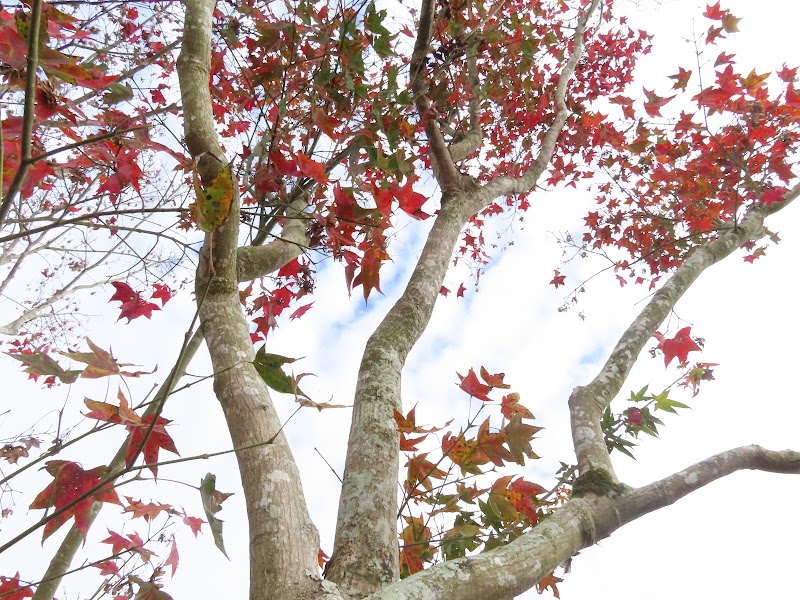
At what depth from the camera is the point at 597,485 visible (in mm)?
1543

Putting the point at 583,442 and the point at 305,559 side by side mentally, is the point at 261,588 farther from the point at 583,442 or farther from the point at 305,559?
the point at 583,442

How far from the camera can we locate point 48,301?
564cm

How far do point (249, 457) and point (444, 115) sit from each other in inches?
112

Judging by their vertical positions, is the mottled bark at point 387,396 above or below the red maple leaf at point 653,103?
below

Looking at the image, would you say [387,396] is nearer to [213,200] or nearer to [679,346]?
[213,200]

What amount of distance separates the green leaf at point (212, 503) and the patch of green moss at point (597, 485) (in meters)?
1.06

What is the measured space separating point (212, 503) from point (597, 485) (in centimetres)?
114

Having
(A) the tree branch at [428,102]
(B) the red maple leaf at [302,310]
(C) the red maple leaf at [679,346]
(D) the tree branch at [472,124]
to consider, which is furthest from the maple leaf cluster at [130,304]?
(C) the red maple leaf at [679,346]

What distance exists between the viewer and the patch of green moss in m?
1.52

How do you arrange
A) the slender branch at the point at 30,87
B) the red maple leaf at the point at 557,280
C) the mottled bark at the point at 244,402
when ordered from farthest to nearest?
the red maple leaf at the point at 557,280 → the mottled bark at the point at 244,402 → the slender branch at the point at 30,87

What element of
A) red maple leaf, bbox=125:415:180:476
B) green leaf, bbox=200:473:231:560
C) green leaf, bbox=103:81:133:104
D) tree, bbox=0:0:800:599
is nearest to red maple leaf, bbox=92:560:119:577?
tree, bbox=0:0:800:599

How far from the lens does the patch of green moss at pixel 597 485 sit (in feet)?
5.00

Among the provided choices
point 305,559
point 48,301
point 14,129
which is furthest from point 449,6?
point 48,301

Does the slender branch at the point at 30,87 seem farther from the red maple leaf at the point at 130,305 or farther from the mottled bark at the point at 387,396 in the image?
the red maple leaf at the point at 130,305
